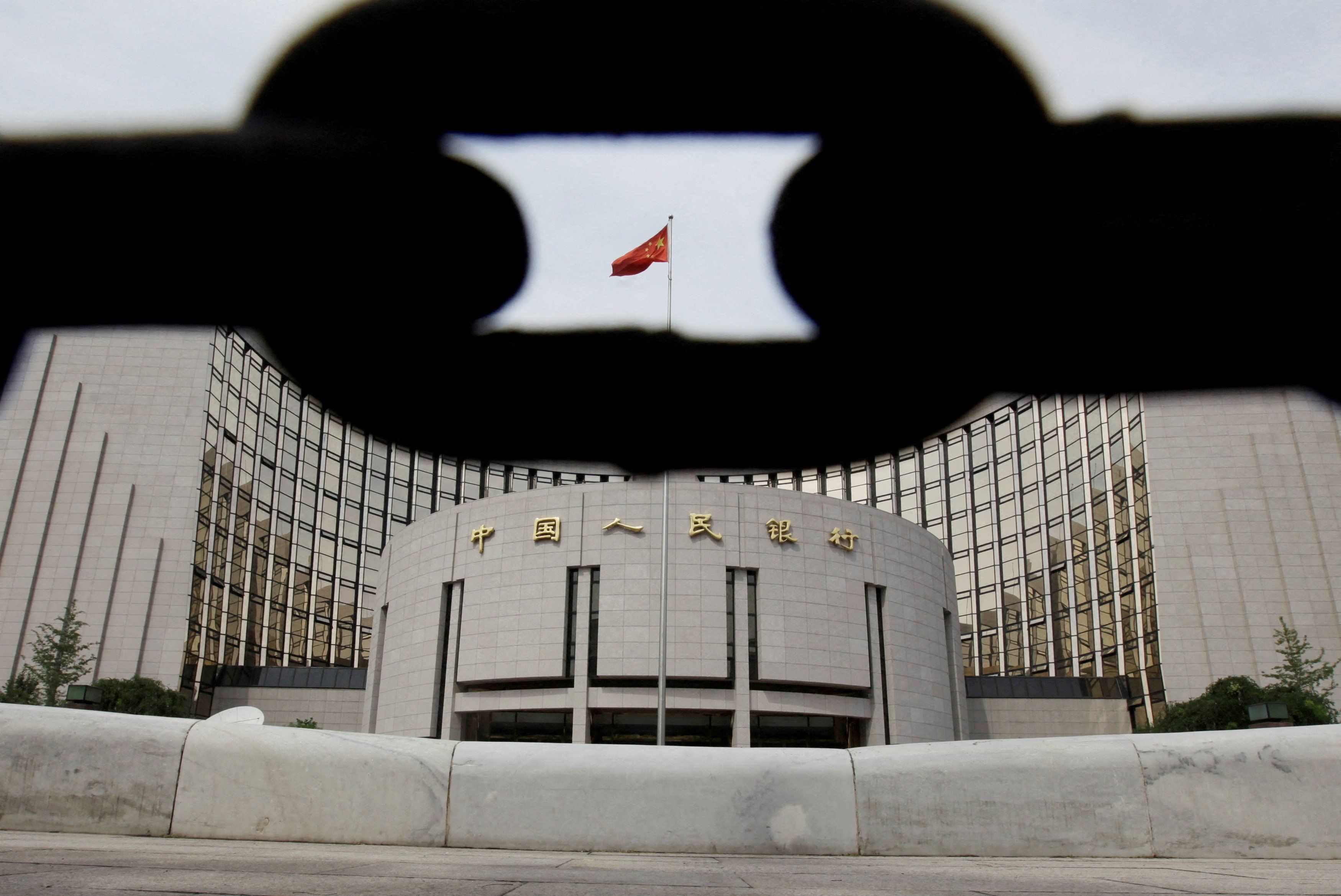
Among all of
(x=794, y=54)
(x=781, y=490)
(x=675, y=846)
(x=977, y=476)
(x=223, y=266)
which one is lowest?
(x=675, y=846)

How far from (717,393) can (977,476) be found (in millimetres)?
55034

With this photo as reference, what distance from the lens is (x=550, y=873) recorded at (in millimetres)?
3848

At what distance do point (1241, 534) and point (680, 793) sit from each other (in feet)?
150

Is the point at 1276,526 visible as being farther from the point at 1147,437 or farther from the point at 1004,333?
the point at 1004,333

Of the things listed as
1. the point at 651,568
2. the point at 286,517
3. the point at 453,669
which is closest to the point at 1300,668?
the point at 651,568

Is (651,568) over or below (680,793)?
over

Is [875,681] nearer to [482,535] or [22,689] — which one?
[482,535]

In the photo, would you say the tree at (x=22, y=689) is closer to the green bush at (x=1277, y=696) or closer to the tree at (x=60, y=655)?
the tree at (x=60, y=655)

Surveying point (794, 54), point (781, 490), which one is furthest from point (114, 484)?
point (794, 54)

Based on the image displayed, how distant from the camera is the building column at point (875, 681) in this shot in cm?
3378

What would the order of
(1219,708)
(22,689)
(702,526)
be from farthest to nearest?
(22,689)
(1219,708)
(702,526)

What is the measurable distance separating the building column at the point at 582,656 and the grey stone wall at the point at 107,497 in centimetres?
2220

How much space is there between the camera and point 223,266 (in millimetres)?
4898

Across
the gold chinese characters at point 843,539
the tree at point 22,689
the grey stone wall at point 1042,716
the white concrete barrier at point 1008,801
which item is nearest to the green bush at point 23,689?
the tree at point 22,689
